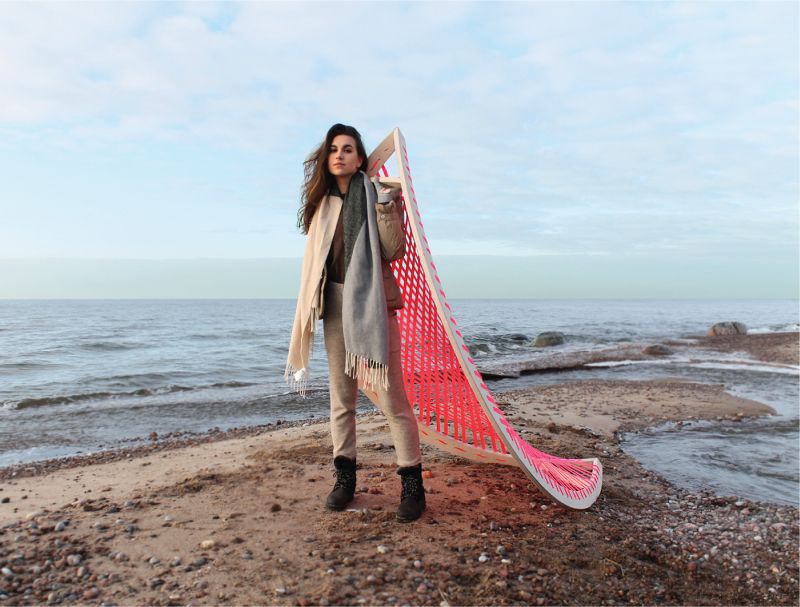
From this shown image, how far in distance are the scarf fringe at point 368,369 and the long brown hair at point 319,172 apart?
0.90 meters

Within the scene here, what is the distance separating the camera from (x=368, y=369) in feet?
10.2

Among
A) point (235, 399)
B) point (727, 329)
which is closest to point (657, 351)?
point (727, 329)

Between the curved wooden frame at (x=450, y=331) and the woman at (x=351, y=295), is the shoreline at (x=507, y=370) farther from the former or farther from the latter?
the curved wooden frame at (x=450, y=331)

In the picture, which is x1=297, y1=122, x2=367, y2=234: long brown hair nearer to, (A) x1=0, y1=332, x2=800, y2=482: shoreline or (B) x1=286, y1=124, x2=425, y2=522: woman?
(B) x1=286, y1=124, x2=425, y2=522: woman

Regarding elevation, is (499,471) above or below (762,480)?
above

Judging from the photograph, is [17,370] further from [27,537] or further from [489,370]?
[27,537]

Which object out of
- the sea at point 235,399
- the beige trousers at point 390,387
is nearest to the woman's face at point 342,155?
the beige trousers at point 390,387

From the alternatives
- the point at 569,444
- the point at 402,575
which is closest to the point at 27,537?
the point at 402,575

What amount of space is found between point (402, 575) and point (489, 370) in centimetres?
1133

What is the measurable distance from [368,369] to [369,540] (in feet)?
2.93

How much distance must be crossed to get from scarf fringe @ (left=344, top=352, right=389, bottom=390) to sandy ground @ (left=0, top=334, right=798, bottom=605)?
0.81 meters

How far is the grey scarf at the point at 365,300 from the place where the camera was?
10.00ft

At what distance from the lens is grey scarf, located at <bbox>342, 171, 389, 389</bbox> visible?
3.05 meters

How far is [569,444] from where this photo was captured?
5855 millimetres
